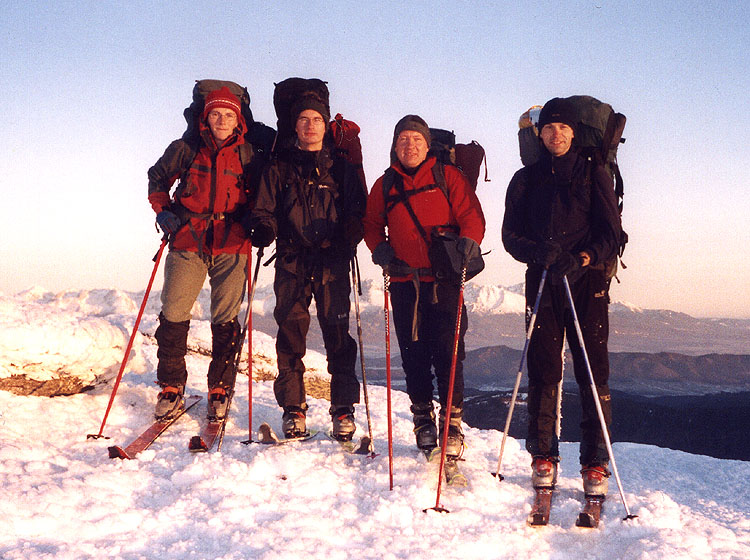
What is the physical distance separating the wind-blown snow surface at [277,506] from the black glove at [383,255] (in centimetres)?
193

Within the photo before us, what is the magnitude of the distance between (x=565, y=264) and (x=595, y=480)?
1844 mm

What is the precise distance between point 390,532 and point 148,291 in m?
3.83

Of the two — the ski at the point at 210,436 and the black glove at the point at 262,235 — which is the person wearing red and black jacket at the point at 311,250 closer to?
the black glove at the point at 262,235

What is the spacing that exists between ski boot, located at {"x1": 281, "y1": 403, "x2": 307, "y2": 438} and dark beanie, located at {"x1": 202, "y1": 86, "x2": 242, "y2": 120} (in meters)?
3.33

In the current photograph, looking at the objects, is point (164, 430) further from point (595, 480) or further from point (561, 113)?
point (561, 113)

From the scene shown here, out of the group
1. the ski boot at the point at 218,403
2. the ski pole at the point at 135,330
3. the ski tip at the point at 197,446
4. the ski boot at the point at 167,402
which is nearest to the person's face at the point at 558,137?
the ski pole at the point at 135,330

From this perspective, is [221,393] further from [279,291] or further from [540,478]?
[540,478]

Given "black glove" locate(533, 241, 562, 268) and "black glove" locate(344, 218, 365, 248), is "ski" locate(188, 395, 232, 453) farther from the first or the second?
"black glove" locate(533, 241, 562, 268)

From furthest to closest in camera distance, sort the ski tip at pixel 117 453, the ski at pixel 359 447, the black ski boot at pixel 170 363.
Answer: the black ski boot at pixel 170 363, the ski at pixel 359 447, the ski tip at pixel 117 453

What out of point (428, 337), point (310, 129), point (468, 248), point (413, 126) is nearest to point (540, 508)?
point (428, 337)

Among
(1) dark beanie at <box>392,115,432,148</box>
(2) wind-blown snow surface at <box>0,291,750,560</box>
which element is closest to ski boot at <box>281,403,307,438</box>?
(2) wind-blown snow surface at <box>0,291,750,560</box>

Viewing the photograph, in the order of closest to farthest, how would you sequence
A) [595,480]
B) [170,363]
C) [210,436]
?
[595,480] → [210,436] → [170,363]

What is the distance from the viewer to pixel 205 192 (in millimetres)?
5289

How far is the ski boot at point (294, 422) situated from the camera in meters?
5.07
